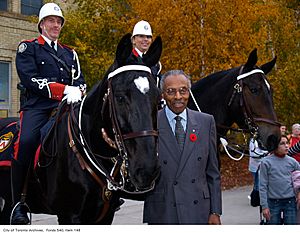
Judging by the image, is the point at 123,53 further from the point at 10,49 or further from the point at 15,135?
the point at 10,49

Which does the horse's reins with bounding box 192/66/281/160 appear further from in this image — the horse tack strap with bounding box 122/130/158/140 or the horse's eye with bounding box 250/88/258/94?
the horse tack strap with bounding box 122/130/158/140

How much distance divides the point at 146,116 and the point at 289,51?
16.9 metres

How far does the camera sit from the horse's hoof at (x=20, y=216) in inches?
186

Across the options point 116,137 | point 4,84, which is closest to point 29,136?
point 116,137

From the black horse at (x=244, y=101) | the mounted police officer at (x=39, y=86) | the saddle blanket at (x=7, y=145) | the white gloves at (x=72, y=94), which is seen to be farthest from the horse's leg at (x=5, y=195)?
the black horse at (x=244, y=101)

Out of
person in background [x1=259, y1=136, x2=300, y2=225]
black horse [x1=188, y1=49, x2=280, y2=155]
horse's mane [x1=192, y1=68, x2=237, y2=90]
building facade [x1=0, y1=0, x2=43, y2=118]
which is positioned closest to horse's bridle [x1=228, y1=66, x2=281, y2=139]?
black horse [x1=188, y1=49, x2=280, y2=155]

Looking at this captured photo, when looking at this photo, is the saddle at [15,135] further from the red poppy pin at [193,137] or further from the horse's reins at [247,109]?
the horse's reins at [247,109]

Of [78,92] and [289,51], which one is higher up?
[289,51]

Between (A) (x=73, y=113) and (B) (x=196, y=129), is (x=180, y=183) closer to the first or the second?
(B) (x=196, y=129)

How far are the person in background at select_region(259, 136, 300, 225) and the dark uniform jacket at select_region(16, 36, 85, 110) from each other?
314 cm

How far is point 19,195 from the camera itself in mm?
4898
